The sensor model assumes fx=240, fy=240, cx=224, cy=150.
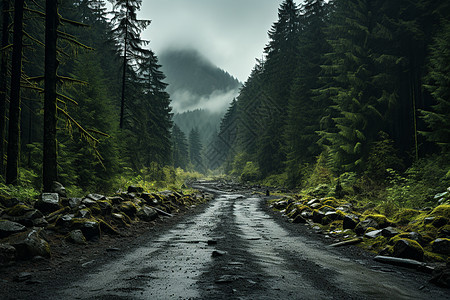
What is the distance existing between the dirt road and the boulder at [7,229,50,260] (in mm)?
1366

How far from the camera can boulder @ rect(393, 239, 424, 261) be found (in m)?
5.16

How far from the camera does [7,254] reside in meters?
4.40

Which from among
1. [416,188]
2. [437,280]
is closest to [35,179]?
[437,280]

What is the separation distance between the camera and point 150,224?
973 centimetres

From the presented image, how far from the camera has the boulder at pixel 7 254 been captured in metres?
4.32

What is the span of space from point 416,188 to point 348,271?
9.67 metres

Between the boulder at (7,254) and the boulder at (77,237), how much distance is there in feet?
5.50

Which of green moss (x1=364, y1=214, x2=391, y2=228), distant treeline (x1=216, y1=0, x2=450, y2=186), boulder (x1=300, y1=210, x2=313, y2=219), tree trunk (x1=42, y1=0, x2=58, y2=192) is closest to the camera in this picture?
green moss (x1=364, y1=214, x2=391, y2=228)

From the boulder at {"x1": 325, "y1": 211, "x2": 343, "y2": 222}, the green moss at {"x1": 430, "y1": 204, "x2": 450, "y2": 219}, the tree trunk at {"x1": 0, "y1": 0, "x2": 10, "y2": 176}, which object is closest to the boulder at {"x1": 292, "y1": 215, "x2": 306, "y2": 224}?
the boulder at {"x1": 325, "y1": 211, "x2": 343, "y2": 222}

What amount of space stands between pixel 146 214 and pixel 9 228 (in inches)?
206

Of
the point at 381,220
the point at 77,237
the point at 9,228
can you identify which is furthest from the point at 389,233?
the point at 9,228

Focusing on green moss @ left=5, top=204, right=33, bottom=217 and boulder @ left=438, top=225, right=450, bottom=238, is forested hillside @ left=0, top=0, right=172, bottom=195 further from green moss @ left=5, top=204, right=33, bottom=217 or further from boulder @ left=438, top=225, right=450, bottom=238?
boulder @ left=438, top=225, right=450, bottom=238

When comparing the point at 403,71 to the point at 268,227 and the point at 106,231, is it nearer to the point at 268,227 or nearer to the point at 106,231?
the point at 268,227

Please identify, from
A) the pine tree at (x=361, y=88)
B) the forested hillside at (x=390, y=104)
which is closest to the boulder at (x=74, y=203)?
the forested hillside at (x=390, y=104)
